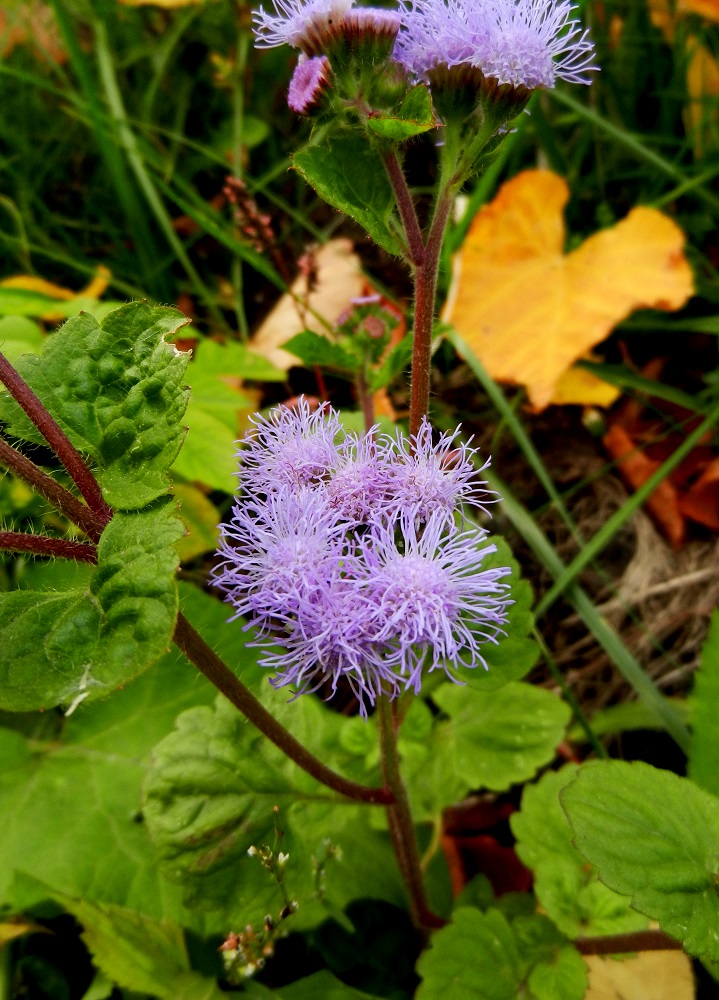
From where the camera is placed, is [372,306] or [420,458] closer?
[420,458]

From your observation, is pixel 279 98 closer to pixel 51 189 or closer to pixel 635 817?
pixel 51 189

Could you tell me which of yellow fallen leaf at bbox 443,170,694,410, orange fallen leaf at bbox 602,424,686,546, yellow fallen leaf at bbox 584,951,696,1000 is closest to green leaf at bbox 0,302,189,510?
yellow fallen leaf at bbox 584,951,696,1000

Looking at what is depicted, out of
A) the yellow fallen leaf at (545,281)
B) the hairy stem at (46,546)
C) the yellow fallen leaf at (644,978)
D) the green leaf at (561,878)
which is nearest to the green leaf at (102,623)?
the hairy stem at (46,546)

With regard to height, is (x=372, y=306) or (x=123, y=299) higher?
(x=372, y=306)

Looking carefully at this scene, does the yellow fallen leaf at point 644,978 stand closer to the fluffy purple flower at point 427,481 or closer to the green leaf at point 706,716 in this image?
the green leaf at point 706,716

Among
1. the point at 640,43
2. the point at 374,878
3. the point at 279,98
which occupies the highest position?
the point at 640,43

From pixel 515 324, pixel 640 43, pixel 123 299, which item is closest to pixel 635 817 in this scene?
pixel 515 324

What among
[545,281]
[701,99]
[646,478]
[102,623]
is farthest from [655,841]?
[701,99]
